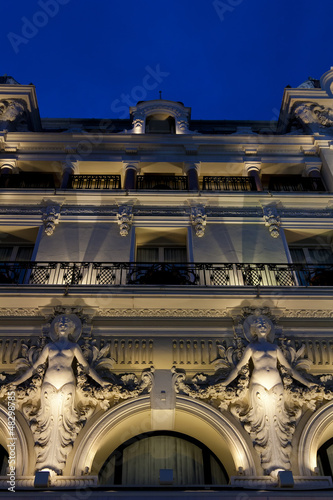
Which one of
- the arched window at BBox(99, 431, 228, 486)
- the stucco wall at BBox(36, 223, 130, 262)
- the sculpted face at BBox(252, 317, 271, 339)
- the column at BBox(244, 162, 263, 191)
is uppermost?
the column at BBox(244, 162, 263, 191)

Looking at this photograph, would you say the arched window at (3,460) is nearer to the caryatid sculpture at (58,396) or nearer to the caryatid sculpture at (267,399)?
the caryatid sculpture at (58,396)

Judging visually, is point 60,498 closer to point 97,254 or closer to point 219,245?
point 97,254

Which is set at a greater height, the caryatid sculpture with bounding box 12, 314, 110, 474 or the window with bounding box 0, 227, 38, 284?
the window with bounding box 0, 227, 38, 284

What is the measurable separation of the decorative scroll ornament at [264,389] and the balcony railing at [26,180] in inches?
326

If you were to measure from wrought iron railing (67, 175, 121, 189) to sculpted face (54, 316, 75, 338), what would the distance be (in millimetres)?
6054

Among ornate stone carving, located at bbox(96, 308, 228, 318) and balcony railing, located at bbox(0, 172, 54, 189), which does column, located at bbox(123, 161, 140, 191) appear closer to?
balcony railing, located at bbox(0, 172, 54, 189)

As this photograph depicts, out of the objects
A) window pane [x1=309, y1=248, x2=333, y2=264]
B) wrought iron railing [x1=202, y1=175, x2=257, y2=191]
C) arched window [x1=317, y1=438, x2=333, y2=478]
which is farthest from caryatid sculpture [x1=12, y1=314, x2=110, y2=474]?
wrought iron railing [x1=202, y1=175, x2=257, y2=191]

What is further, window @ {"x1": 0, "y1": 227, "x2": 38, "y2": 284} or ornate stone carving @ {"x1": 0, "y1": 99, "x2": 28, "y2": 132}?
ornate stone carving @ {"x1": 0, "y1": 99, "x2": 28, "y2": 132}

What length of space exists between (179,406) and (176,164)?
8782 millimetres

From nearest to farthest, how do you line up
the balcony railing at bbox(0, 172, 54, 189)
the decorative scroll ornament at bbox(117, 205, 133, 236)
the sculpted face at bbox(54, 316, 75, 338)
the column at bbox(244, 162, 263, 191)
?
the sculpted face at bbox(54, 316, 75, 338) < the decorative scroll ornament at bbox(117, 205, 133, 236) < the balcony railing at bbox(0, 172, 54, 189) < the column at bbox(244, 162, 263, 191)

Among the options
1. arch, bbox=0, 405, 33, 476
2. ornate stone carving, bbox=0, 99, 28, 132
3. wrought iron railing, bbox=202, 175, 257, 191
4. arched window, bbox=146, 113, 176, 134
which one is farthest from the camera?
arched window, bbox=146, 113, 176, 134

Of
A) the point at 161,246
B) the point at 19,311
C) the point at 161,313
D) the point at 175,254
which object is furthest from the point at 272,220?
the point at 19,311

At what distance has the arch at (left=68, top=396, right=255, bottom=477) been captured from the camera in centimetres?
841

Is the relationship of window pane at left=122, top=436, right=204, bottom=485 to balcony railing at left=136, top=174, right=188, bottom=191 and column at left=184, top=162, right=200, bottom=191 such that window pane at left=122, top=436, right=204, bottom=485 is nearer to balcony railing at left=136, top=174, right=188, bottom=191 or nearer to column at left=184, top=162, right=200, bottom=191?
column at left=184, top=162, right=200, bottom=191
